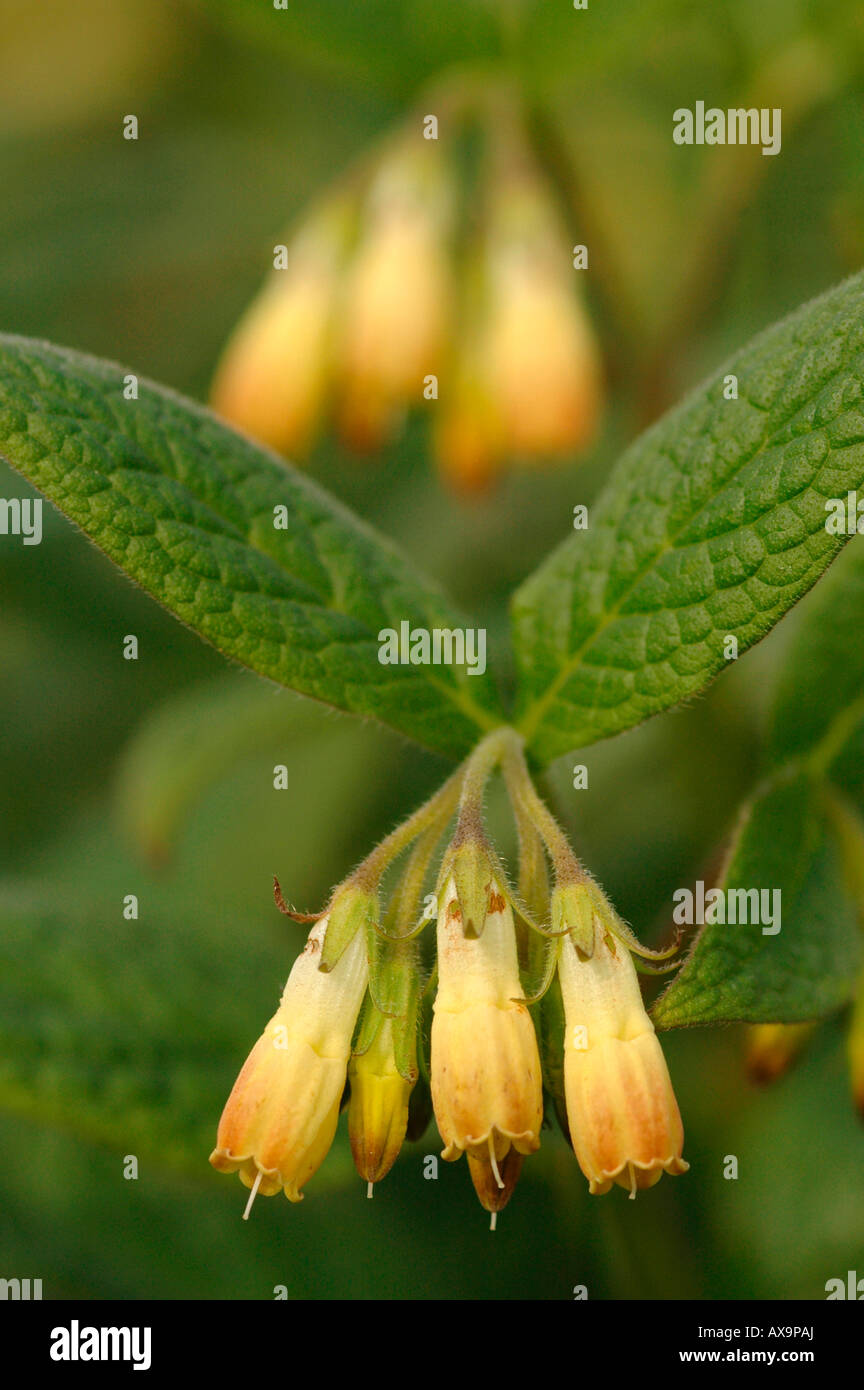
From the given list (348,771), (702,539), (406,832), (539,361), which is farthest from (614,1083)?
(348,771)

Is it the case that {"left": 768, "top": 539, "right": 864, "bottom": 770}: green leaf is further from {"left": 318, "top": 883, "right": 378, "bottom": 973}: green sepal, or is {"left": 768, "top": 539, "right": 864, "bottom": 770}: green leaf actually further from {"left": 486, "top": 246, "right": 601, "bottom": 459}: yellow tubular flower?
{"left": 486, "top": 246, "right": 601, "bottom": 459}: yellow tubular flower

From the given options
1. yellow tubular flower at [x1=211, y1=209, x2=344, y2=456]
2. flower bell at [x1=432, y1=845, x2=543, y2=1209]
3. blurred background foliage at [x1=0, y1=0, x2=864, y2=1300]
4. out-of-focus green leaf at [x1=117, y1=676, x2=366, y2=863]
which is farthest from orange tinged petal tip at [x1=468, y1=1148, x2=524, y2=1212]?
yellow tubular flower at [x1=211, y1=209, x2=344, y2=456]

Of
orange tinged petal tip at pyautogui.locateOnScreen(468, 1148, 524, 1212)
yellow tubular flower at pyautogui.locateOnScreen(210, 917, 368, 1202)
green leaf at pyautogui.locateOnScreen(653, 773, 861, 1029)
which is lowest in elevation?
orange tinged petal tip at pyautogui.locateOnScreen(468, 1148, 524, 1212)

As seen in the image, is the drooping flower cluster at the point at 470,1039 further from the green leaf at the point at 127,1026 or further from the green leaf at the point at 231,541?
the green leaf at the point at 127,1026

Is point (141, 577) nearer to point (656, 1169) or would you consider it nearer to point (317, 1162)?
point (317, 1162)

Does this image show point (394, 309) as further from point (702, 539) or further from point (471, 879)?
point (471, 879)

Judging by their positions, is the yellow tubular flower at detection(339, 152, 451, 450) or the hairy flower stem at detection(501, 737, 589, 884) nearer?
the hairy flower stem at detection(501, 737, 589, 884)

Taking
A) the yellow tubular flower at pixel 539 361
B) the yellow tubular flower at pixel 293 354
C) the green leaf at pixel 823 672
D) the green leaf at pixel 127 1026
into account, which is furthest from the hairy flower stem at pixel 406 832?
the yellow tubular flower at pixel 293 354
